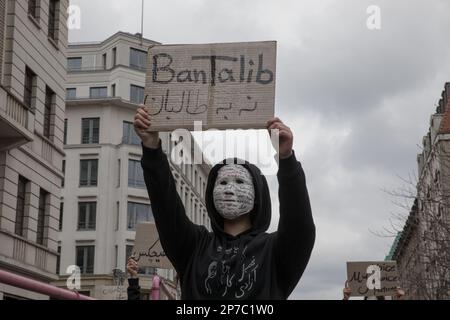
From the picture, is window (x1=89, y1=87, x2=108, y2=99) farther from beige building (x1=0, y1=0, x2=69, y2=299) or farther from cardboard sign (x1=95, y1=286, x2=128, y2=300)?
beige building (x1=0, y1=0, x2=69, y2=299)

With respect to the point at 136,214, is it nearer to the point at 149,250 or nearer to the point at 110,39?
the point at 110,39

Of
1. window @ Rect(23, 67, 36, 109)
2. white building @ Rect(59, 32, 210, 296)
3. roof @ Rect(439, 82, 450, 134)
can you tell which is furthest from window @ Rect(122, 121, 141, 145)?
window @ Rect(23, 67, 36, 109)

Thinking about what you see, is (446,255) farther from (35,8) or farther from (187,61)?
(187,61)

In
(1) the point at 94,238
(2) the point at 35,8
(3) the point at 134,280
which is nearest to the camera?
(3) the point at 134,280

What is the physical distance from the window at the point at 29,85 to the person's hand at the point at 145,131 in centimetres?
1939

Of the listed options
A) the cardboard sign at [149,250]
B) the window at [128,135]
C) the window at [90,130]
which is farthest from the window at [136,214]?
the cardboard sign at [149,250]

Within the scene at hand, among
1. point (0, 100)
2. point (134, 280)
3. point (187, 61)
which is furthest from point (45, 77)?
point (187, 61)

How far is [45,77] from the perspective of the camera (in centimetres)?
2309

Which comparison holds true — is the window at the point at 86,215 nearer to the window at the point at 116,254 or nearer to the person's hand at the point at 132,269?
the window at the point at 116,254

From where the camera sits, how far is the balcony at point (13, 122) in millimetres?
18500

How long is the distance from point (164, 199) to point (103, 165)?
4934cm

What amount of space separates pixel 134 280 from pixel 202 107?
2470 millimetres

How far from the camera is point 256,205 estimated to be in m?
3.29
